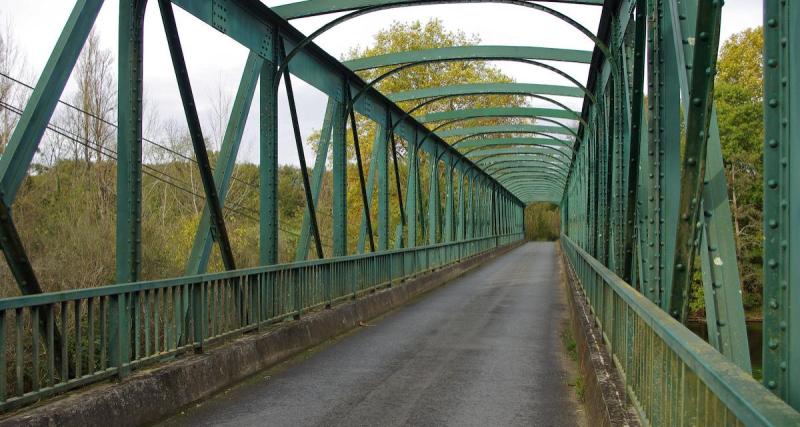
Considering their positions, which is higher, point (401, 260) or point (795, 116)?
point (795, 116)

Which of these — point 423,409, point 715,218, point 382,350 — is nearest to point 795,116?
point 715,218

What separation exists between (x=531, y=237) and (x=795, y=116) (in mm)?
93160

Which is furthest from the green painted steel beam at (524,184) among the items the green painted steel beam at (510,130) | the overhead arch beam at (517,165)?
the green painted steel beam at (510,130)

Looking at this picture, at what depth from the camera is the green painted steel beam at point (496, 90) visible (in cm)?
1683

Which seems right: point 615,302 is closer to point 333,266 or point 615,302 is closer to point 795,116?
point 795,116

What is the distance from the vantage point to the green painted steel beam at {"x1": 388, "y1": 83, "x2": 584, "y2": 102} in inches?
663

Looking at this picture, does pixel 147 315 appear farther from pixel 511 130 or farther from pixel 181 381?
pixel 511 130

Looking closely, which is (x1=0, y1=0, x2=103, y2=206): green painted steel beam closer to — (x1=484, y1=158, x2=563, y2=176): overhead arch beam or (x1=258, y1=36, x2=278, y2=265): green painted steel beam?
(x1=258, y1=36, x2=278, y2=265): green painted steel beam

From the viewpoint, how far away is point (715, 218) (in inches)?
146

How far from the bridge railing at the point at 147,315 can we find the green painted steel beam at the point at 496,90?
6.03m

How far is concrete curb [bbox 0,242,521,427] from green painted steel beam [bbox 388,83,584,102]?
7.83 meters

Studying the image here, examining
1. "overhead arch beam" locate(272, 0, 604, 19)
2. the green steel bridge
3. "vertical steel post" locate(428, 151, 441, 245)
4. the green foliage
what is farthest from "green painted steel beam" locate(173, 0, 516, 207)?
the green foliage

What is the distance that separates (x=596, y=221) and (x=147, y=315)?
8.81 meters

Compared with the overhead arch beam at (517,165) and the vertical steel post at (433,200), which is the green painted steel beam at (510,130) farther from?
the overhead arch beam at (517,165)
